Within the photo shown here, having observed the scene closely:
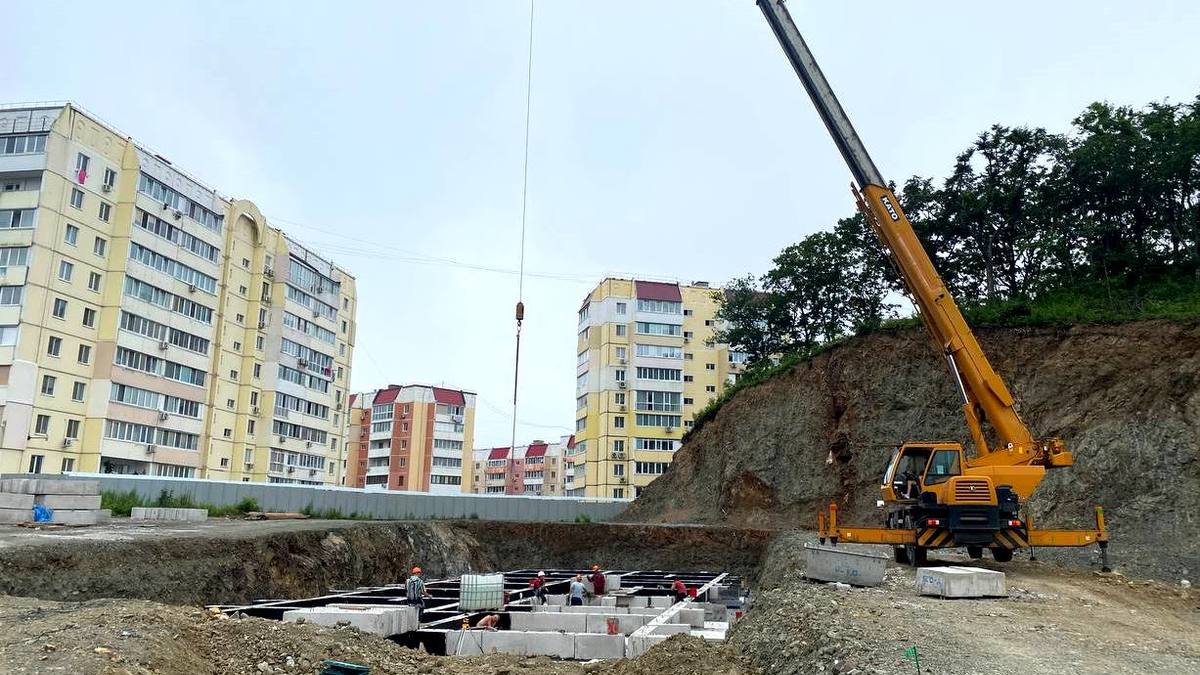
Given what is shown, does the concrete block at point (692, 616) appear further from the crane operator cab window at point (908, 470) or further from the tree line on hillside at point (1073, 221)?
the tree line on hillside at point (1073, 221)

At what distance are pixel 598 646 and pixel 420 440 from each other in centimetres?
7572

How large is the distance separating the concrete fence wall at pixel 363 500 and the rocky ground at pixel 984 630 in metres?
26.2

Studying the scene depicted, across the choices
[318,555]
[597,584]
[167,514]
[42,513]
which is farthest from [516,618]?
[167,514]

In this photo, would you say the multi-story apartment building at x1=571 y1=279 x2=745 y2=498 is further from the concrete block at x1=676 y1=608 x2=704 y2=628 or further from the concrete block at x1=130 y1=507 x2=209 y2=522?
the concrete block at x1=676 y1=608 x2=704 y2=628

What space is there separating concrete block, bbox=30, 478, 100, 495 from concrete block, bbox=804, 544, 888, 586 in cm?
1890

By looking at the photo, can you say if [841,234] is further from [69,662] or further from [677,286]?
[69,662]

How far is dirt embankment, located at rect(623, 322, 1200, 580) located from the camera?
64.7 feet

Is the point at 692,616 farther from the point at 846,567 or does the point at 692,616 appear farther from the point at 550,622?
the point at 846,567

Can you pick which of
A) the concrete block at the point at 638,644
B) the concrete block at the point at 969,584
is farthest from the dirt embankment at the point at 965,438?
the concrete block at the point at 638,644

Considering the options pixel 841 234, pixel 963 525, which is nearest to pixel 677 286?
pixel 841 234

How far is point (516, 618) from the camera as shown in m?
14.7

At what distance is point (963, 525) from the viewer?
45.1 ft

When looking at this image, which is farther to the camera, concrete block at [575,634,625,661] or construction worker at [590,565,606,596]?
construction worker at [590,565,606,596]

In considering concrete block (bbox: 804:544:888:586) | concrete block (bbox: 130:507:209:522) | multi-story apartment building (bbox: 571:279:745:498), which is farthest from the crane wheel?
multi-story apartment building (bbox: 571:279:745:498)
